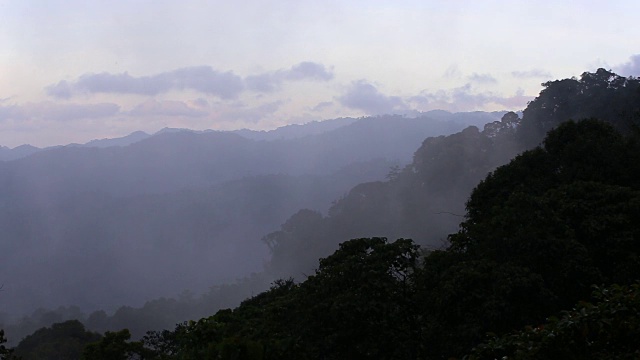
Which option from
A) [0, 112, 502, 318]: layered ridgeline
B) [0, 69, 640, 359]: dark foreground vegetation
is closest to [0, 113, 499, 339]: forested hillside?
[0, 112, 502, 318]: layered ridgeline

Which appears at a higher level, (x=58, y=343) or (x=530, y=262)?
(x=530, y=262)

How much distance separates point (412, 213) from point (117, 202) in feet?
464

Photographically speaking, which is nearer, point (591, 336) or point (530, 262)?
point (591, 336)

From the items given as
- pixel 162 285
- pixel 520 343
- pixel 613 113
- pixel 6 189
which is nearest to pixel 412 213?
pixel 613 113

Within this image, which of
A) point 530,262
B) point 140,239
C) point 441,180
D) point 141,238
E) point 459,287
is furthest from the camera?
point 141,238

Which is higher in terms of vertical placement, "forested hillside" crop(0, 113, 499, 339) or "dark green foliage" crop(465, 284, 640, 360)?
"dark green foliage" crop(465, 284, 640, 360)

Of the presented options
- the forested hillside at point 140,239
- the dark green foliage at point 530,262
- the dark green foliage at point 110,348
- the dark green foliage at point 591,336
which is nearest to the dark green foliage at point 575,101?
the dark green foliage at point 530,262

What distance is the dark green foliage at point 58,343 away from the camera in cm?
3038

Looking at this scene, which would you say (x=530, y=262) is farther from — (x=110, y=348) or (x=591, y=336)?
(x=110, y=348)

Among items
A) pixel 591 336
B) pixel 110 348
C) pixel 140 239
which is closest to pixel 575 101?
pixel 110 348

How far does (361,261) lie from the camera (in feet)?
38.8

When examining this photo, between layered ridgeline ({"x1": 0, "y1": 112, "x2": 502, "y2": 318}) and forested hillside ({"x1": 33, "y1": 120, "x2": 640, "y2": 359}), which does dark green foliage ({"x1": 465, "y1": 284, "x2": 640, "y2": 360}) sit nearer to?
forested hillside ({"x1": 33, "y1": 120, "x2": 640, "y2": 359})

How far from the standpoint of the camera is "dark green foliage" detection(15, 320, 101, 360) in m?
30.4

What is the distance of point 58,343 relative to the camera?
104 feet
